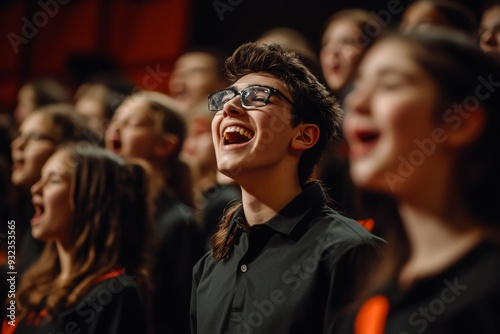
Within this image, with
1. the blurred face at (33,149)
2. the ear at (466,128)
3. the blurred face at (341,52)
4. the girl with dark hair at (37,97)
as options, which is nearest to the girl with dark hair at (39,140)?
the blurred face at (33,149)

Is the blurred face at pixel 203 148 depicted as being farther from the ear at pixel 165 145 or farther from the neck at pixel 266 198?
the neck at pixel 266 198

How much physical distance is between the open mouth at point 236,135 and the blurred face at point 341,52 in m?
1.05

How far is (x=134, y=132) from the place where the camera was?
2.86 meters

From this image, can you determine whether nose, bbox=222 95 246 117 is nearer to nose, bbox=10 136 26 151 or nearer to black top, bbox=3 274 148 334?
black top, bbox=3 274 148 334

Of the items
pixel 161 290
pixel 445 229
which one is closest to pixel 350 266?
pixel 445 229

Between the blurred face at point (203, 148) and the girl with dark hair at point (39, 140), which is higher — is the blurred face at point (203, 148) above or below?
below

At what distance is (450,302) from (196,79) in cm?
289

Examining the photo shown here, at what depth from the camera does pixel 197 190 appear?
303 cm

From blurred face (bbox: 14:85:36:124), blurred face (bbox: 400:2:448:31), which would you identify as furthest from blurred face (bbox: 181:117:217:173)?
blurred face (bbox: 14:85:36:124)

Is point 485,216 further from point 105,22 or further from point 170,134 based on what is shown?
point 105,22

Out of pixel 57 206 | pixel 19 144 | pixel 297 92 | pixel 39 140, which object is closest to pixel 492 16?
pixel 297 92

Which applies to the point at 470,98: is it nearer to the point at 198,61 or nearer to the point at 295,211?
the point at 295,211

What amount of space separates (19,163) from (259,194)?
1665mm

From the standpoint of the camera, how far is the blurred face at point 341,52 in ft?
8.95
